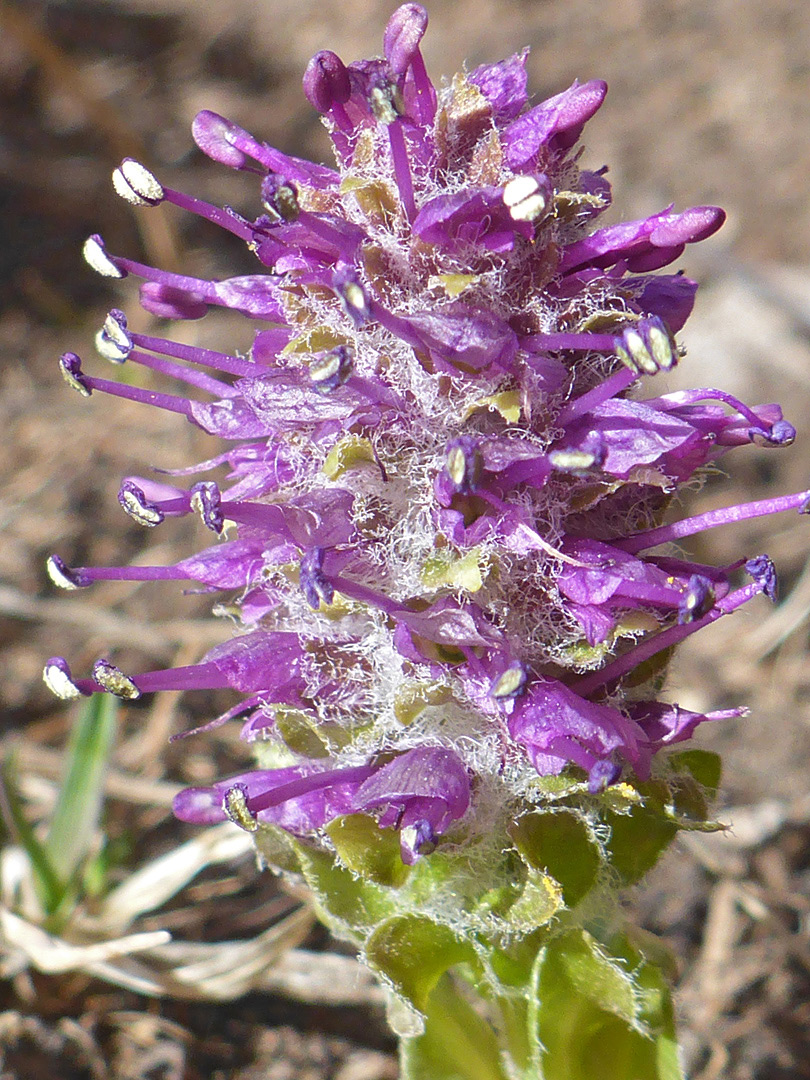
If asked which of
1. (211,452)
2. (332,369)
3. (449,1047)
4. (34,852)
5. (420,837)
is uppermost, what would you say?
(332,369)

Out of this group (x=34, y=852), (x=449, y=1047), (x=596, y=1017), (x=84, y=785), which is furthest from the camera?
(x=84, y=785)

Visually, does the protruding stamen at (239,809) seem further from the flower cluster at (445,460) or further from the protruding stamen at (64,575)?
the protruding stamen at (64,575)

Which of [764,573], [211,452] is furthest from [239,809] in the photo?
[211,452]

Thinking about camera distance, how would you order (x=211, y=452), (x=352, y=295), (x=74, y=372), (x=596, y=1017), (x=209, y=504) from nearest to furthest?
(x=352, y=295), (x=209, y=504), (x=74, y=372), (x=596, y=1017), (x=211, y=452)

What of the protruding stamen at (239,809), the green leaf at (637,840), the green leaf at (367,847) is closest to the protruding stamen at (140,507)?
the protruding stamen at (239,809)

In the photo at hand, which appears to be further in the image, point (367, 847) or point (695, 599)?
point (367, 847)

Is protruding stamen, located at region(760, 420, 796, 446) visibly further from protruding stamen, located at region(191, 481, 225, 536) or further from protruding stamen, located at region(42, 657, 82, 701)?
protruding stamen, located at region(42, 657, 82, 701)

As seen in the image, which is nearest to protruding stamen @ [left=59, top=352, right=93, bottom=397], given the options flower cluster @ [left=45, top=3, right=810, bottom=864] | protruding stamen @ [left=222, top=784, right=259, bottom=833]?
flower cluster @ [left=45, top=3, right=810, bottom=864]

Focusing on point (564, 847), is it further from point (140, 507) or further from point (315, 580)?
point (140, 507)
